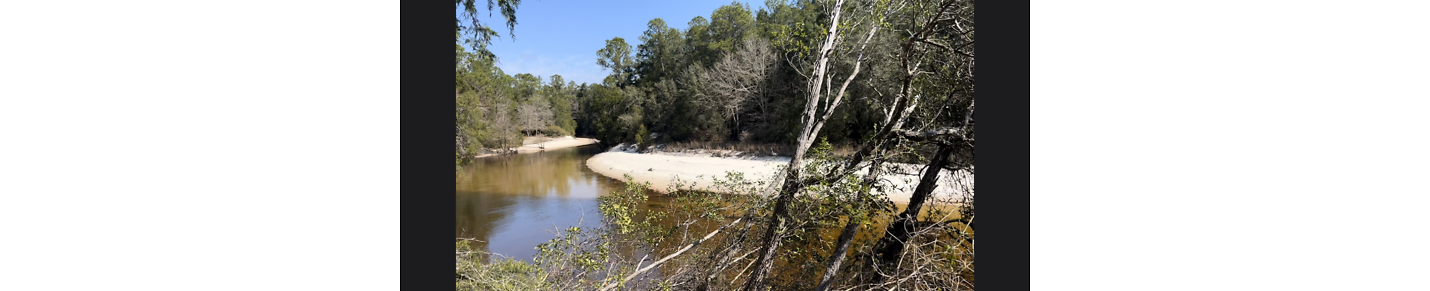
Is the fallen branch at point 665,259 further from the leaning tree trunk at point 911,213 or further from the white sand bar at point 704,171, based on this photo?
the leaning tree trunk at point 911,213

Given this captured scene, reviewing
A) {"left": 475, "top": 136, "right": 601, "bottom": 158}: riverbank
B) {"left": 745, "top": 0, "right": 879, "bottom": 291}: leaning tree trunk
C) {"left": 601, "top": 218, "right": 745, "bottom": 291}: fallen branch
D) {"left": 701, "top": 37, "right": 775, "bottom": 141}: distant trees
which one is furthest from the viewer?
{"left": 475, "top": 136, "right": 601, "bottom": 158}: riverbank

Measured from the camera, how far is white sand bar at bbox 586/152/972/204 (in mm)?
1987

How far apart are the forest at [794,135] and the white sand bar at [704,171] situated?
0.13 ft

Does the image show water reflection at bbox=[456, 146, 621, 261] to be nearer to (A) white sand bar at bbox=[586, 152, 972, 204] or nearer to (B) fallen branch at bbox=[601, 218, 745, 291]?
(A) white sand bar at bbox=[586, 152, 972, 204]

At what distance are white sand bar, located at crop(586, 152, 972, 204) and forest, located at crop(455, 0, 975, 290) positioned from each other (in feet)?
0.13

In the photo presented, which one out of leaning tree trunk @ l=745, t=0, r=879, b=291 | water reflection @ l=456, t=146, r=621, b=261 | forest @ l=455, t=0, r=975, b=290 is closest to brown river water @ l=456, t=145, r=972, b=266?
water reflection @ l=456, t=146, r=621, b=261

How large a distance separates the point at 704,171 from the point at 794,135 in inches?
18.7

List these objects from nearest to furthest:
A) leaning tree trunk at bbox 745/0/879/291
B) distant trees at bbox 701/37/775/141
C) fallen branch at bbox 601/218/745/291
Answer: fallen branch at bbox 601/218/745/291 → leaning tree trunk at bbox 745/0/879/291 → distant trees at bbox 701/37/775/141

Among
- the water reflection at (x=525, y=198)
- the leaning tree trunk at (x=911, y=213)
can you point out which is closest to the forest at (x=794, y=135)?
the leaning tree trunk at (x=911, y=213)

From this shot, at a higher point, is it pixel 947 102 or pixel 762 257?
pixel 947 102
